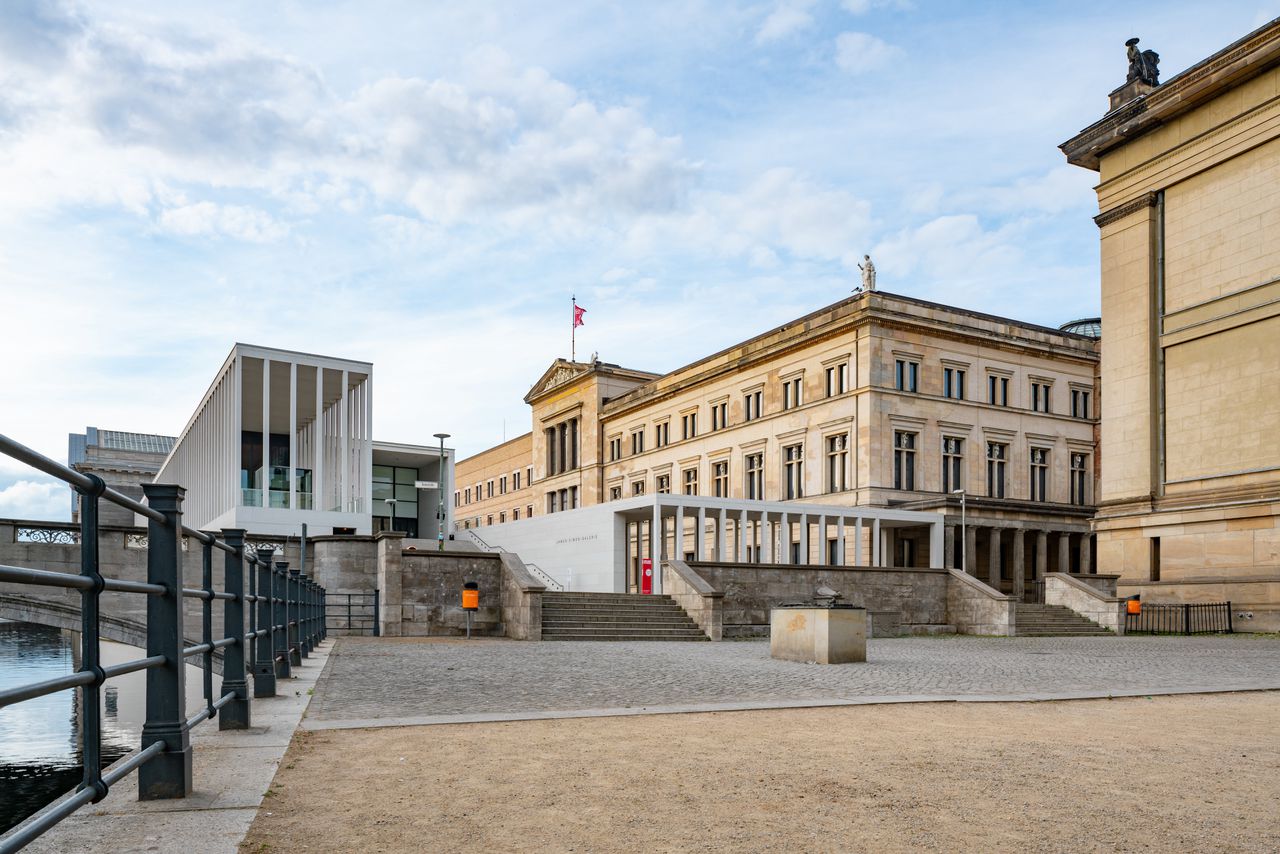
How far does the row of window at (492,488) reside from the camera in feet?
307

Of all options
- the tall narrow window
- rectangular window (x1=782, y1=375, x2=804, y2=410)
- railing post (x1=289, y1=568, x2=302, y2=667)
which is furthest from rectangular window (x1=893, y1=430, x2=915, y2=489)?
railing post (x1=289, y1=568, x2=302, y2=667)

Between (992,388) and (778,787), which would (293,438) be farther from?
(778,787)

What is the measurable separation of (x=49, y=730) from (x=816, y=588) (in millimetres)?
19829

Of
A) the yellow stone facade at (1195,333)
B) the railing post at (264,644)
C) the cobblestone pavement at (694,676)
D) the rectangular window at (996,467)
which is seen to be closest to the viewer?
the railing post at (264,644)

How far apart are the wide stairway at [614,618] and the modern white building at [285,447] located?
923 centimetres

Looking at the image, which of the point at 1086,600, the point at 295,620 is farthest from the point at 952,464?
the point at 295,620

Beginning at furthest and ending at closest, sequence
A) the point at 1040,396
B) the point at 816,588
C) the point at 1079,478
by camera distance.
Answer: the point at 1079,478
the point at 1040,396
the point at 816,588

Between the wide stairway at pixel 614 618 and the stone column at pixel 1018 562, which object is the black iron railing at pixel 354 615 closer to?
the wide stairway at pixel 614 618

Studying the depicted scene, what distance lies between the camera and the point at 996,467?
55156mm

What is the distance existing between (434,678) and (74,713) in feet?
62.8

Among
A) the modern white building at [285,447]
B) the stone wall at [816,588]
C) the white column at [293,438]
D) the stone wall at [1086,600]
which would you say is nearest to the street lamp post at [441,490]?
the modern white building at [285,447]

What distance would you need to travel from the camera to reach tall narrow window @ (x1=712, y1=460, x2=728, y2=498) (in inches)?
2496

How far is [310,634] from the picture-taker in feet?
63.3

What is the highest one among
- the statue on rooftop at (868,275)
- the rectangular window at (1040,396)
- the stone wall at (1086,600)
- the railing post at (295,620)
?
→ the statue on rooftop at (868,275)
